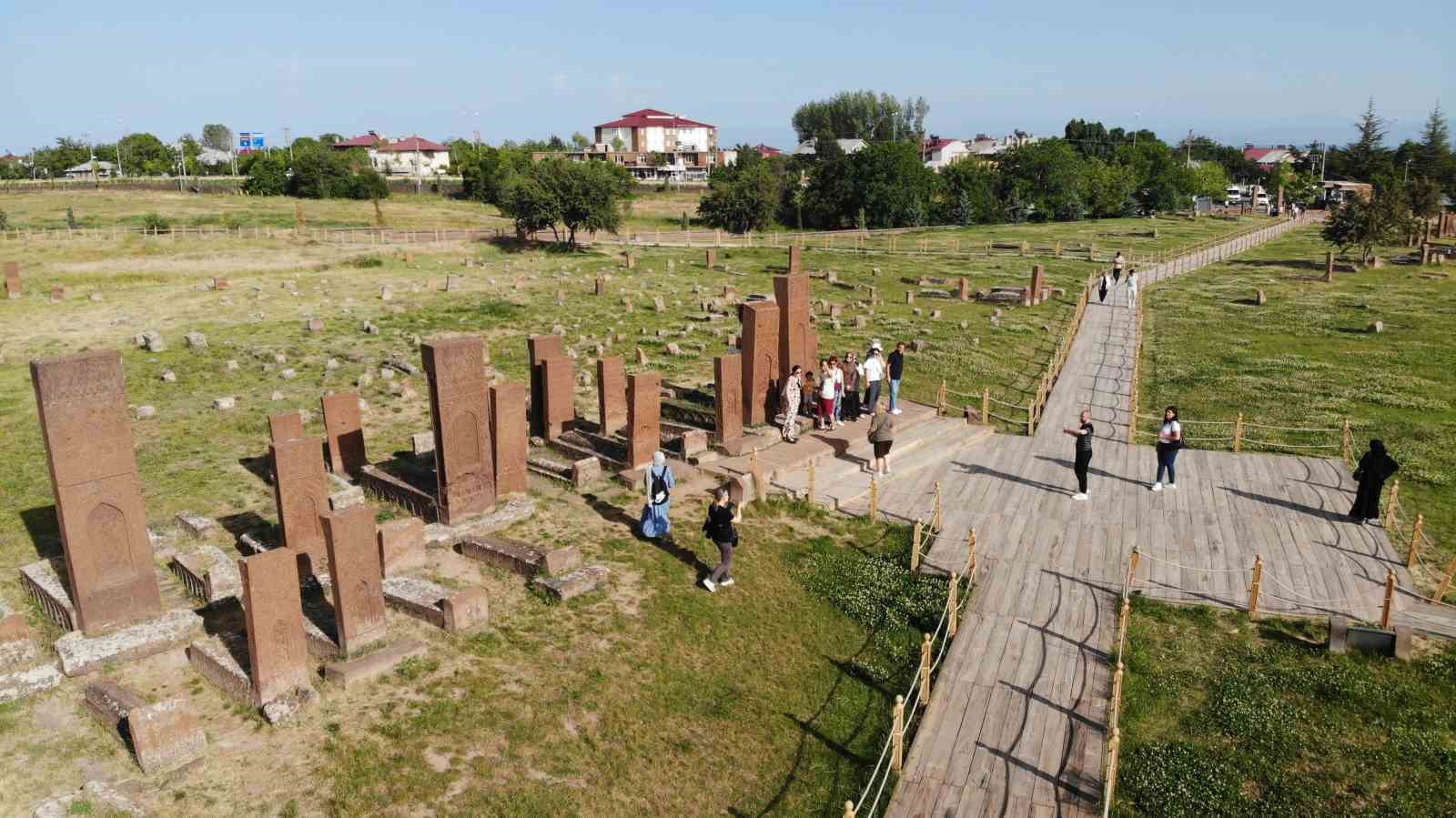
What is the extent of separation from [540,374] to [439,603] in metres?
8.05

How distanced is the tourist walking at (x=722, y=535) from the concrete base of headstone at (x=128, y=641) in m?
6.73

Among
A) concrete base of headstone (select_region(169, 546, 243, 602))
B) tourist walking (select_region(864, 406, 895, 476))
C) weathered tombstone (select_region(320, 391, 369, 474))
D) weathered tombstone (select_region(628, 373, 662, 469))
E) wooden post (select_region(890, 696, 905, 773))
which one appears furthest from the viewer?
weathered tombstone (select_region(320, 391, 369, 474))

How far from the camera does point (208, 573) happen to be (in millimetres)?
13531

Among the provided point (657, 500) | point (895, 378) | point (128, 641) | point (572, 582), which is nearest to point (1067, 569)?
point (657, 500)

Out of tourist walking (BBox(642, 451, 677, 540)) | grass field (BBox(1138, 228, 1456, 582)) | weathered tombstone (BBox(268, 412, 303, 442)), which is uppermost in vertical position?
weathered tombstone (BBox(268, 412, 303, 442))

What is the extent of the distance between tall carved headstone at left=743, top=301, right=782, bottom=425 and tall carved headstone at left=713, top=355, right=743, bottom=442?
61 cm

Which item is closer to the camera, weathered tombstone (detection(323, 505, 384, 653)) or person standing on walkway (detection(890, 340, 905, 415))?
weathered tombstone (detection(323, 505, 384, 653))

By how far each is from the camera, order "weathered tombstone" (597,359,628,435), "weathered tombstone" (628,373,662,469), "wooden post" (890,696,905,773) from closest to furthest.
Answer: "wooden post" (890,696,905,773)
"weathered tombstone" (628,373,662,469)
"weathered tombstone" (597,359,628,435)

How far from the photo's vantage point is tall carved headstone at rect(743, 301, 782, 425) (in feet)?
66.0

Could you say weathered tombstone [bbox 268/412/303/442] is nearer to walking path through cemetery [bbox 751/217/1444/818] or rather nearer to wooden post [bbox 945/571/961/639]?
walking path through cemetery [bbox 751/217/1444/818]

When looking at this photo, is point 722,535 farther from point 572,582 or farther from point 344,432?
point 344,432

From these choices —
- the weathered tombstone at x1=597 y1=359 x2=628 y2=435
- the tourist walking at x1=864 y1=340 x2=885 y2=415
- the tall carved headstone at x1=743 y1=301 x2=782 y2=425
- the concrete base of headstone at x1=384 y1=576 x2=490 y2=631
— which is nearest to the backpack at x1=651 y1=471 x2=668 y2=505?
the concrete base of headstone at x1=384 y1=576 x2=490 y2=631

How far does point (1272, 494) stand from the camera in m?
17.6

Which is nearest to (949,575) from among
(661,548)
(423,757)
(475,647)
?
(661,548)
